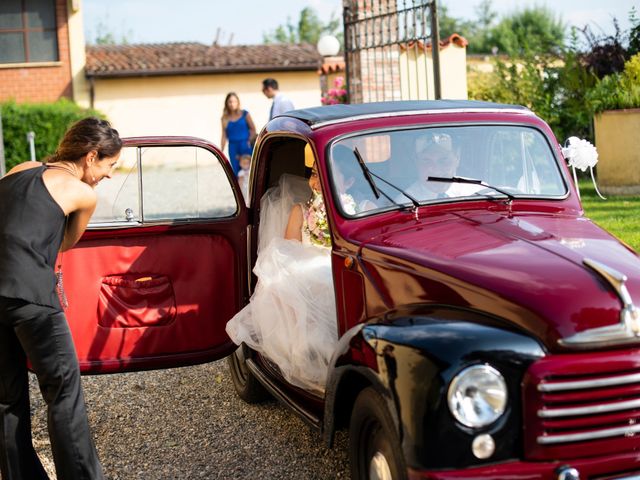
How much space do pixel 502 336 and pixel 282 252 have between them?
2.12m

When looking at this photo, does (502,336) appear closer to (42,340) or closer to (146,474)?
(42,340)

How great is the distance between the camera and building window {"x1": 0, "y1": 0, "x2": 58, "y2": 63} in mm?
28750

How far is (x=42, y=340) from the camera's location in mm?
4039

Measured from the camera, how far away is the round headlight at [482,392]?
118 inches

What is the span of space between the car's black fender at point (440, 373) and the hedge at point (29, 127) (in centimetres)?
2292

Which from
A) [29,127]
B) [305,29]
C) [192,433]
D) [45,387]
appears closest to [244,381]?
[192,433]

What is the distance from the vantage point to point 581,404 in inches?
120

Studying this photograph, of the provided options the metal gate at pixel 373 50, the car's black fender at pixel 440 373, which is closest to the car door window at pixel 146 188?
the car's black fender at pixel 440 373

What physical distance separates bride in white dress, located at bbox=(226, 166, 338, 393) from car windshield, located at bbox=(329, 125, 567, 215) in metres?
0.48

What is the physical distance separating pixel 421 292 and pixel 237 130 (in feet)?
31.6

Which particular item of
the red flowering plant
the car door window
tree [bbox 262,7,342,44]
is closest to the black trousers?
the car door window

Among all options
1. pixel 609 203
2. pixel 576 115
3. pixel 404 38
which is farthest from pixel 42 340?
pixel 576 115

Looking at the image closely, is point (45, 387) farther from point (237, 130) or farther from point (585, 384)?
point (237, 130)

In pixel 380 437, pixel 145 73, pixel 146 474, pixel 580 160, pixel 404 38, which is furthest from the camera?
pixel 145 73
